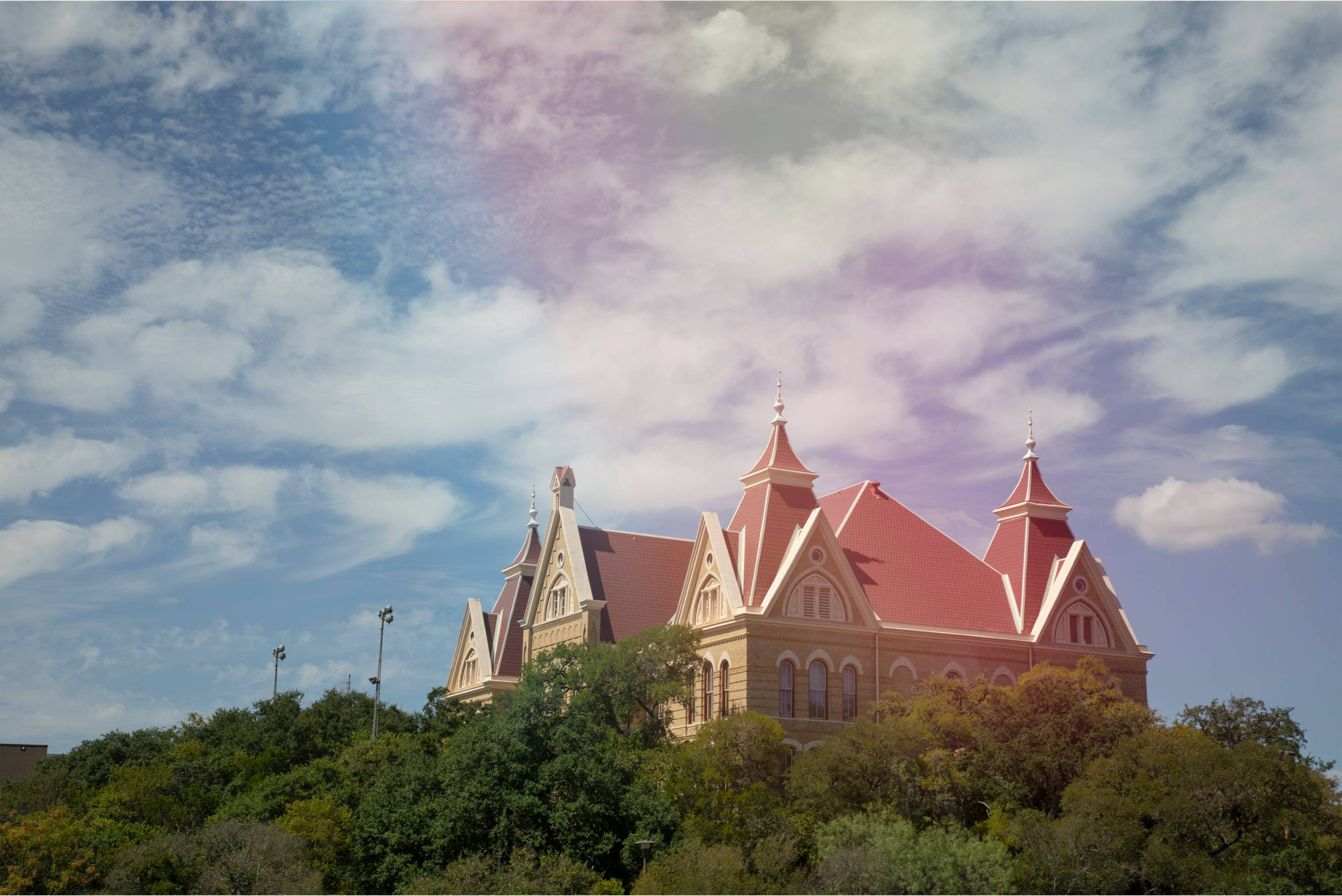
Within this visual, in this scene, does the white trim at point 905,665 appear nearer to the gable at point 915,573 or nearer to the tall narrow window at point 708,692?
the gable at point 915,573

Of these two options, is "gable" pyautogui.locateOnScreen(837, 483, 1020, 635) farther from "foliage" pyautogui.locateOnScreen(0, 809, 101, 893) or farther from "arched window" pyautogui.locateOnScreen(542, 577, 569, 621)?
"foliage" pyautogui.locateOnScreen(0, 809, 101, 893)

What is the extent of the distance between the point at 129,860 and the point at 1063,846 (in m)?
31.5

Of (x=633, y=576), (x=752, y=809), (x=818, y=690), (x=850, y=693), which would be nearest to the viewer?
(x=752, y=809)

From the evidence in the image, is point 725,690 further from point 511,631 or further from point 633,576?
point 511,631

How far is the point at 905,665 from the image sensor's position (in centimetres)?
5441

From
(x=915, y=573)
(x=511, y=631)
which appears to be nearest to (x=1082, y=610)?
(x=915, y=573)

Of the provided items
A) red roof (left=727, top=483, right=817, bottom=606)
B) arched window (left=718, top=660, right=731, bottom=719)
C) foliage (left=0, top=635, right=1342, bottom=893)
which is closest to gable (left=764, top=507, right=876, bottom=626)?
red roof (left=727, top=483, right=817, bottom=606)

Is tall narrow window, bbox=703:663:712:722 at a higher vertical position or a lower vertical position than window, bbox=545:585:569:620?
lower

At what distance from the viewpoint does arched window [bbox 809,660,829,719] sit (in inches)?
2057

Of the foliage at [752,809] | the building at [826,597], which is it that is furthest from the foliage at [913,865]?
the building at [826,597]

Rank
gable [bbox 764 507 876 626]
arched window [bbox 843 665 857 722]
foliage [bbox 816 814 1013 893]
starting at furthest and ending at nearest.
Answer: arched window [bbox 843 665 857 722], gable [bbox 764 507 876 626], foliage [bbox 816 814 1013 893]

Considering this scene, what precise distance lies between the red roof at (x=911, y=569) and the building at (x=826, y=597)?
0.25ft

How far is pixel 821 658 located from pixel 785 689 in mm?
2002

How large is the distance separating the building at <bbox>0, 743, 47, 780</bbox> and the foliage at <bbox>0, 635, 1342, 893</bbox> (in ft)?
149
